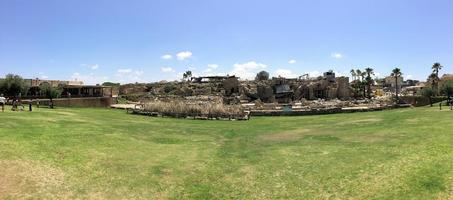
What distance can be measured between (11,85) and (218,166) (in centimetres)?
4499

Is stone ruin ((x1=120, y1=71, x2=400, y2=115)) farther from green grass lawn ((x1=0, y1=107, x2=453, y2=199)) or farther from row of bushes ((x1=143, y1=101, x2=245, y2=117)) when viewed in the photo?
green grass lawn ((x1=0, y1=107, x2=453, y2=199))

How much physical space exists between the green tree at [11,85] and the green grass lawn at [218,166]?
29.6m

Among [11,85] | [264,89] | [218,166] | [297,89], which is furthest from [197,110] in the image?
[297,89]

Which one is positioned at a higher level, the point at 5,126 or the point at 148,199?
the point at 5,126

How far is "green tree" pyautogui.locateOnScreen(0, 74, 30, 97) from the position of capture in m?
55.8

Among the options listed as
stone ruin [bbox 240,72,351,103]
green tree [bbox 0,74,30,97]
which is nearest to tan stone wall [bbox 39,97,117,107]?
green tree [bbox 0,74,30,97]

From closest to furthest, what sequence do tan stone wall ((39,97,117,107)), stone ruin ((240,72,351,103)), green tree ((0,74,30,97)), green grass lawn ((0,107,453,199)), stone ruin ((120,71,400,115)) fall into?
green grass lawn ((0,107,453,199)) < green tree ((0,74,30,97)) < tan stone wall ((39,97,117,107)) < stone ruin ((120,71,400,115)) < stone ruin ((240,72,351,103))

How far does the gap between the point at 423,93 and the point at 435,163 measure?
6527 cm

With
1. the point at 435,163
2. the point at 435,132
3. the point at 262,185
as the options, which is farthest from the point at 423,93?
the point at 262,185

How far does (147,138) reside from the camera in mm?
30344

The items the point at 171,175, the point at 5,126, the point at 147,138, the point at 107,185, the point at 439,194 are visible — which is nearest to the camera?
the point at 439,194

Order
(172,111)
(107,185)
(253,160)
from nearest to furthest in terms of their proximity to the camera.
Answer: (107,185) → (253,160) → (172,111)

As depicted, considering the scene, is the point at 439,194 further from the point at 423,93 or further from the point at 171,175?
the point at 423,93

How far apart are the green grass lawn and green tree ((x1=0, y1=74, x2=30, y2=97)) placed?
2959 centimetres
